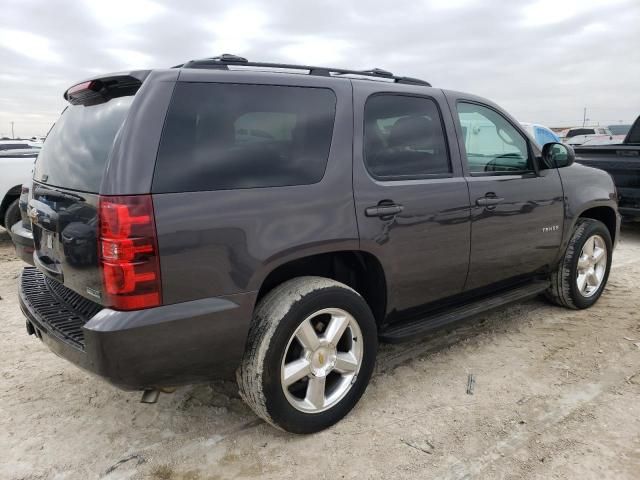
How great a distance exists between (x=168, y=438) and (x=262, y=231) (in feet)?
4.07

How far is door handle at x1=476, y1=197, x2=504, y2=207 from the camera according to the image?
335 centimetres

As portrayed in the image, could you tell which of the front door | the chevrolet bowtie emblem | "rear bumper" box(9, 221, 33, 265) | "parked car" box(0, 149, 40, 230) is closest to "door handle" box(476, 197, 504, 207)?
the front door

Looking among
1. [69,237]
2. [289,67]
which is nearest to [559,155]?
[289,67]

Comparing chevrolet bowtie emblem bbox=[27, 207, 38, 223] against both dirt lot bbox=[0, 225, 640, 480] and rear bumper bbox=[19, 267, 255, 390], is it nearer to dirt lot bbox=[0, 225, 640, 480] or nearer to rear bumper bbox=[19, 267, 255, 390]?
rear bumper bbox=[19, 267, 255, 390]

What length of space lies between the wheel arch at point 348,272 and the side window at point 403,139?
0.48 meters

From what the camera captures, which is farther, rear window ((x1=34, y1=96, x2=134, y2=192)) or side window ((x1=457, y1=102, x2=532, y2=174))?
side window ((x1=457, y1=102, x2=532, y2=174))

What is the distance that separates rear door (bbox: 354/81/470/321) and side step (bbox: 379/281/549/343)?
0.11 m

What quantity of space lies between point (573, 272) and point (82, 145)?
3818 mm

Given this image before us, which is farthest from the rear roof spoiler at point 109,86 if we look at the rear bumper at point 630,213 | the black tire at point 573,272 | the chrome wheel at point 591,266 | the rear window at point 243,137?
the rear bumper at point 630,213

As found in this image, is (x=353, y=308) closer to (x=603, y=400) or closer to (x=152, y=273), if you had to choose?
(x=152, y=273)

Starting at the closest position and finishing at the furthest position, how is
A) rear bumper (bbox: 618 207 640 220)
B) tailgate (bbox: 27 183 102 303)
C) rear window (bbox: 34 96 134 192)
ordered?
1. tailgate (bbox: 27 183 102 303)
2. rear window (bbox: 34 96 134 192)
3. rear bumper (bbox: 618 207 640 220)

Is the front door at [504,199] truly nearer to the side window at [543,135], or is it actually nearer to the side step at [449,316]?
the side step at [449,316]

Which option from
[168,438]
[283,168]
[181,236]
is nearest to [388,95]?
[283,168]

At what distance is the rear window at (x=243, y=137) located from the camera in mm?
2217
